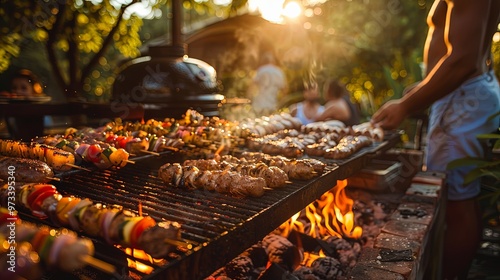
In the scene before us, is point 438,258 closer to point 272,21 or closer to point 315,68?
point 272,21

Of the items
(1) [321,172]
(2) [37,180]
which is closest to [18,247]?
(2) [37,180]

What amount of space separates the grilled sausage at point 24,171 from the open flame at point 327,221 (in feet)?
8.72

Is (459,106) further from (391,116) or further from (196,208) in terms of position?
(196,208)

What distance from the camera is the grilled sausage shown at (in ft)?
8.04

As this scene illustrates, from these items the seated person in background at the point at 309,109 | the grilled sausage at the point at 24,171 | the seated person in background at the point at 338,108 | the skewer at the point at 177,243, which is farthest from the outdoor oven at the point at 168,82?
the seated person in background at the point at 309,109

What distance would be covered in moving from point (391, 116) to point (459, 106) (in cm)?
81

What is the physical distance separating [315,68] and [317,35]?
175cm

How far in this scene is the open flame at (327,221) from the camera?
441 centimetres

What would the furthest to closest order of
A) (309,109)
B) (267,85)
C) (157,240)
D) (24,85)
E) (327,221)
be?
(267,85), (309,109), (24,85), (327,221), (157,240)

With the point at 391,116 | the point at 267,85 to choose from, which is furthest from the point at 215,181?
the point at 267,85

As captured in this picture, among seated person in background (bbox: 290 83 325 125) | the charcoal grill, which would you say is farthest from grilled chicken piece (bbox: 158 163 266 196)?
seated person in background (bbox: 290 83 325 125)

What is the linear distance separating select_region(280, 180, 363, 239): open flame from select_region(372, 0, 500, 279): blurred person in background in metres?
1.12

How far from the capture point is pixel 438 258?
4414 millimetres

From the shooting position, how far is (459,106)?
4254mm
